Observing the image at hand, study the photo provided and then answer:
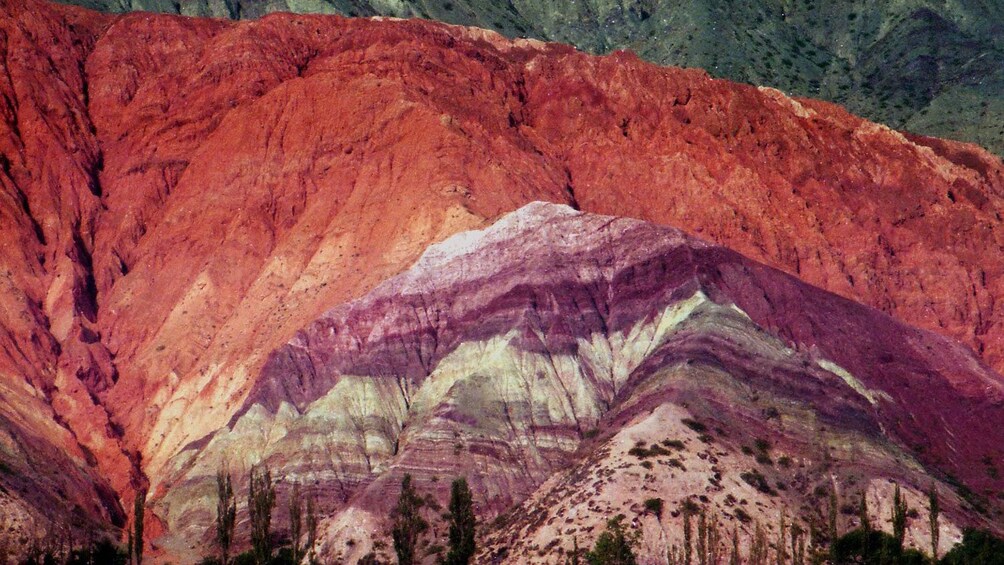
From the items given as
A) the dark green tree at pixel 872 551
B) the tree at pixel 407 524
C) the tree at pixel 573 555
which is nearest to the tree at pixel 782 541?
the dark green tree at pixel 872 551

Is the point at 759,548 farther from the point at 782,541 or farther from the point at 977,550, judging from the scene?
the point at 977,550

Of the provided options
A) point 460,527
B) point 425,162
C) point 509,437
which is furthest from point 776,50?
point 460,527

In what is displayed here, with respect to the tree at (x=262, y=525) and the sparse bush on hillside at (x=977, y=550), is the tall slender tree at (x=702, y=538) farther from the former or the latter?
the tree at (x=262, y=525)

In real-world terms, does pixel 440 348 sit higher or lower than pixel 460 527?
higher

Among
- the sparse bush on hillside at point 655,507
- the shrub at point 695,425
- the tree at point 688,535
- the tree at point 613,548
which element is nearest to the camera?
the tree at point 688,535

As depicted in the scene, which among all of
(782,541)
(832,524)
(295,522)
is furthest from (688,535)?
(295,522)

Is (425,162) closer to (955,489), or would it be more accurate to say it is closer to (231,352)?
(231,352)
